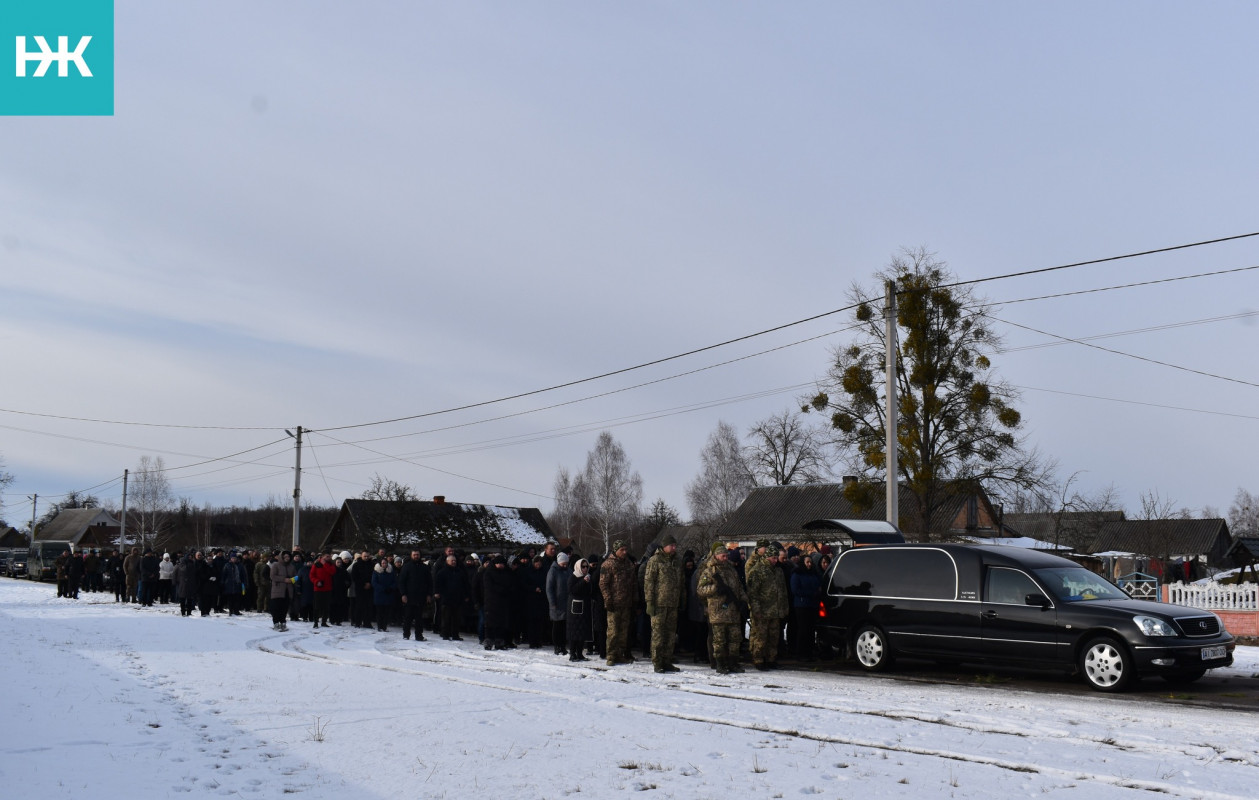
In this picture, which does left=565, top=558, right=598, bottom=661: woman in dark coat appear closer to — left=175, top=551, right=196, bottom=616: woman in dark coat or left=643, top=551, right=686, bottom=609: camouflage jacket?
left=643, top=551, right=686, bottom=609: camouflage jacket

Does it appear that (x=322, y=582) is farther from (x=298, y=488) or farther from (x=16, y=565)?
(x=16, y=565)

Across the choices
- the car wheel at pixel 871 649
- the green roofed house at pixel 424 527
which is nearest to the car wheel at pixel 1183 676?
the car wheel at pixel 871 649

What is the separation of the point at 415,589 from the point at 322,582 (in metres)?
3.70

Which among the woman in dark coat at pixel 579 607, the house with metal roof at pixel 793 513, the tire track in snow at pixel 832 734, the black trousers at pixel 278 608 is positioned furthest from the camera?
the house with metal roof at pixel 793 513

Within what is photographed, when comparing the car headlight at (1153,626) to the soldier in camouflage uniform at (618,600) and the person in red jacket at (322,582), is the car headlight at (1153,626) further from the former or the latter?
Result: the person in red jacket at (322,582)

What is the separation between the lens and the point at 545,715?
10.5 m

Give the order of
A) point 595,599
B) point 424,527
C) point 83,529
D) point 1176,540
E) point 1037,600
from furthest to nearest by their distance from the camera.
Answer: point 83,529
point 1176,540
point 424,527
point 595,599
point 1037,600

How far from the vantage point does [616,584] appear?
51.8ft

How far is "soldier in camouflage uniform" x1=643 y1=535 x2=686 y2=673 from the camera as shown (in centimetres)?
1472

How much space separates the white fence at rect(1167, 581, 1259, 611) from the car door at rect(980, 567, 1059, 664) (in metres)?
9.80

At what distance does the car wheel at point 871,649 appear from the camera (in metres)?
14.7

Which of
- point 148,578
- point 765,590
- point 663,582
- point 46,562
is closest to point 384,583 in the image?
point 663,582

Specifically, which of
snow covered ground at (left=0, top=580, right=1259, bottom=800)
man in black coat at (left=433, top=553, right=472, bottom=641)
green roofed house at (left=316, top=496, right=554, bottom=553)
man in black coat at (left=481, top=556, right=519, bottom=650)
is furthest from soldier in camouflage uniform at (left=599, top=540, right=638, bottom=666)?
green roofed house at (left=316, top=496, right=554, bottom=553)

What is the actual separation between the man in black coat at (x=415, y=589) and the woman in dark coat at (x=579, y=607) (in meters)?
4.45
